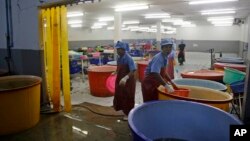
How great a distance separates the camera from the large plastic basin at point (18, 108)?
315 cm

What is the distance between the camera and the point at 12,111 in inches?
127

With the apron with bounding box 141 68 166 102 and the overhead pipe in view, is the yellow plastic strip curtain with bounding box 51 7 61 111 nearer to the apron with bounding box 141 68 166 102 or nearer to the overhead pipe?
the overhead pipe

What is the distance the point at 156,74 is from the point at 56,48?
2051mm

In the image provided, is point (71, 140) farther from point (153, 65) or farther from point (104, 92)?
point (104, 92)

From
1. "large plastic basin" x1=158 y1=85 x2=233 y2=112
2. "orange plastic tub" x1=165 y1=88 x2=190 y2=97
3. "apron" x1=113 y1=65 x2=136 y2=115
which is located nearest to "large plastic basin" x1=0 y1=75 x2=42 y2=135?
"apron" x1=113 y1=65 x2=136 y2=115

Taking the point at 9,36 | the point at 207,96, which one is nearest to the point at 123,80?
the point at 207,96

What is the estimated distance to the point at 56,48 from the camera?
12.8 feet

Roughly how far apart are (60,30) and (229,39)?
1497cm

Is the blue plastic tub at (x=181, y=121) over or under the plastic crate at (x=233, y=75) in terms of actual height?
under

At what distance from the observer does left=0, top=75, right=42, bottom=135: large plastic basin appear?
10.3ft

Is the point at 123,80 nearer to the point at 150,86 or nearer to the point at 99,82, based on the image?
the point at 150,86

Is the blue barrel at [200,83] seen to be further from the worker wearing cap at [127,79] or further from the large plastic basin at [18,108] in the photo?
the large plastic basin at [18,108]

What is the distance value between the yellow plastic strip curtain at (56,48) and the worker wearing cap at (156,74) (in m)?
1.62

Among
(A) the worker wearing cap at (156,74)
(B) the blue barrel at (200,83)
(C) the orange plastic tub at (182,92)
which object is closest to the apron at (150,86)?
(A) the worker wearing cap at (156,74)
